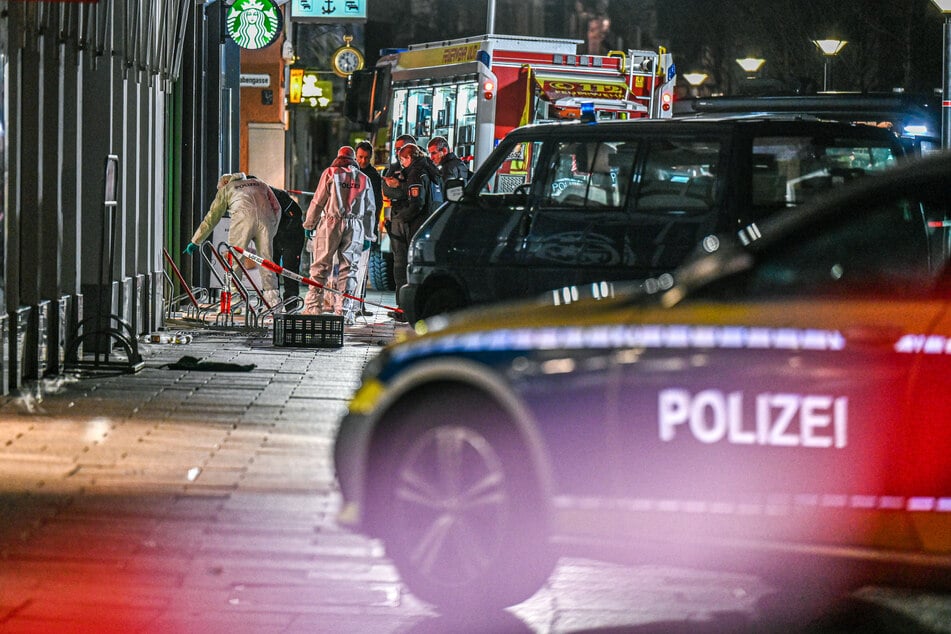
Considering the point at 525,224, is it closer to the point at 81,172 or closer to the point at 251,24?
the point at 81,172

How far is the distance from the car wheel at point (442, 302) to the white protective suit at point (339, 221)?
5.24 meters

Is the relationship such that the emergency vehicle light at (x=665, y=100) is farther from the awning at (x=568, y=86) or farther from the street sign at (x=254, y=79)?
the street sign at (x=254, y=79)

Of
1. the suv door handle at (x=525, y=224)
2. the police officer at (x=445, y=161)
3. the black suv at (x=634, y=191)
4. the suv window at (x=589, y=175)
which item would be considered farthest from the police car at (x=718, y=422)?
the police officer at (x=445, y=161)

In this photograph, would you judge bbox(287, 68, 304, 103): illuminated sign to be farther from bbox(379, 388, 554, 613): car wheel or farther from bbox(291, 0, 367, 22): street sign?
bbox(379, 388, 554, 613): car wheel

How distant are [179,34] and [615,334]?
14308mm

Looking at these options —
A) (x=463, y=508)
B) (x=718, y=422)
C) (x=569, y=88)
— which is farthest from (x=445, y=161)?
(x=718, y=422)

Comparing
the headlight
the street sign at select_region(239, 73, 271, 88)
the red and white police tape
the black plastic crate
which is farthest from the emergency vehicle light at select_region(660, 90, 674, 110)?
the headlight

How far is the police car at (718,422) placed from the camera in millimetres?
5395

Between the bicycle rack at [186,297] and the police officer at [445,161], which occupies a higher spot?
the police officer at [445,161]

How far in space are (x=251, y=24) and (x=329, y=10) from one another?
715cm

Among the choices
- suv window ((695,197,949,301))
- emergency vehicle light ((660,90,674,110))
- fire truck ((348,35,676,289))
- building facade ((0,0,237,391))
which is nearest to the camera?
suv window ((695,197,949,301))

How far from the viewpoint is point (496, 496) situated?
18.9ft

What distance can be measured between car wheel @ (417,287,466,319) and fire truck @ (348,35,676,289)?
1093 cm

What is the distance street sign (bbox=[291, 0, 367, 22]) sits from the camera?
102ft
